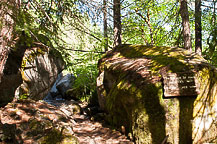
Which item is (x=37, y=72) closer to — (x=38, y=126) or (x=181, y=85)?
(x=38, y=126)

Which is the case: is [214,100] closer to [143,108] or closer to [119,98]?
[143,108]

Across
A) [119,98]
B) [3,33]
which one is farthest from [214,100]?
[3,33]

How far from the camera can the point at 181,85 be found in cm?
405

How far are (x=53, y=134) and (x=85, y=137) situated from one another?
99cm

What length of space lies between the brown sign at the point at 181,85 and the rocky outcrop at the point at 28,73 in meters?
3.12

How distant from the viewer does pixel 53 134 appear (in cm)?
404

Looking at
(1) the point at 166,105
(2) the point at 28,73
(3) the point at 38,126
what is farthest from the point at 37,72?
(1) the point at 166,105

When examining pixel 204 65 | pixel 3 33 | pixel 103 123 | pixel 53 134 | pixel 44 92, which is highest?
pixel 3 33

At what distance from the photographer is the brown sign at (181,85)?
4017mm

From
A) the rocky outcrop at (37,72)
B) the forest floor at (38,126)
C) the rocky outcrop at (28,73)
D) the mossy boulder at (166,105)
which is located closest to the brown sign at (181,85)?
the mossy boulder at (166,105)

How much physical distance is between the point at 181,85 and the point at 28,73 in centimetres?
556

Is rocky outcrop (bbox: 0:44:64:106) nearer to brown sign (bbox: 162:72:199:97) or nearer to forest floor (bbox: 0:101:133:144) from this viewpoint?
forest floor (bbox: 0:101:133:144)

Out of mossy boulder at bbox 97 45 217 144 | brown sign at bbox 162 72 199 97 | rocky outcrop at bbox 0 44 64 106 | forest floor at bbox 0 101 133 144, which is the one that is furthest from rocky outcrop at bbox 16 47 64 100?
brown sign at bbox 162 72 199 97

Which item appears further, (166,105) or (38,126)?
(38,126)
